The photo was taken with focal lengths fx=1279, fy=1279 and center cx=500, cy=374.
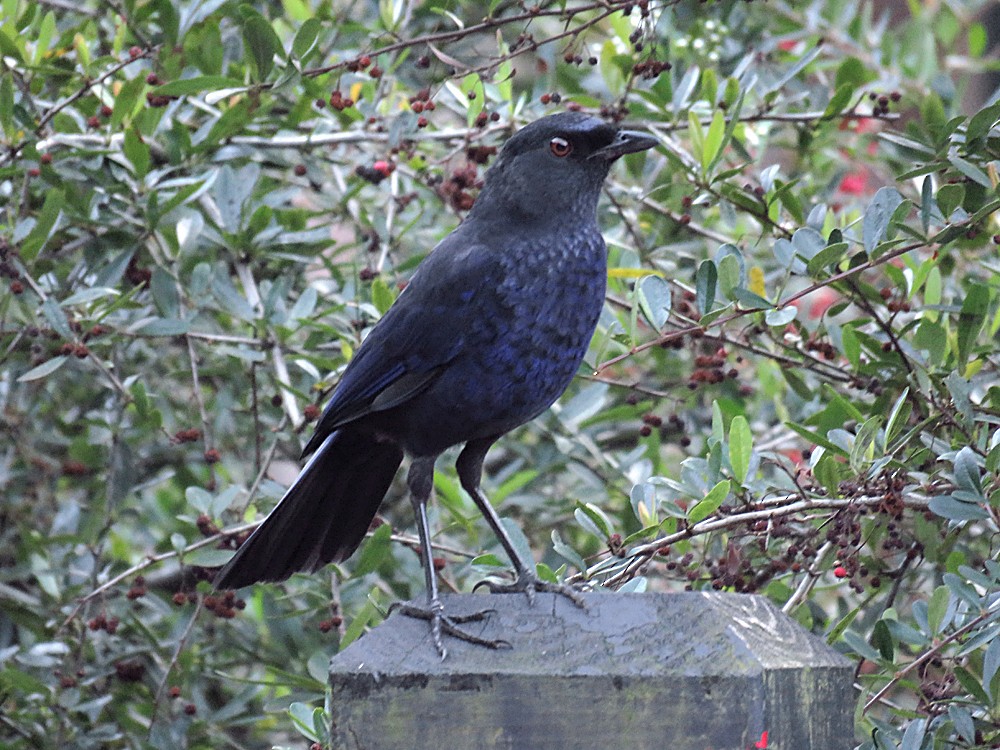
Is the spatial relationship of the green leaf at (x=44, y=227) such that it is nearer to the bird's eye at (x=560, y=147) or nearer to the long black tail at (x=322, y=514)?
the long black tail at (x=322, y=514)

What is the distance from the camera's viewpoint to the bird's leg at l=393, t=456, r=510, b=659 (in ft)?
6.56

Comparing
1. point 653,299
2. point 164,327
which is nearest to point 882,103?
point 653,299

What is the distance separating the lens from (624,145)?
121 inches

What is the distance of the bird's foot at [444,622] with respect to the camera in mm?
1971

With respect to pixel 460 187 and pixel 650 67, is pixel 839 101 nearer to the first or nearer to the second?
pixel 650 67

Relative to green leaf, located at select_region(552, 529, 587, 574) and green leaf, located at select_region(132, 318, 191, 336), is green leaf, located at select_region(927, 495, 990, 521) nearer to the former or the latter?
green leaf, located at select_region(552, 529, 587, 574)

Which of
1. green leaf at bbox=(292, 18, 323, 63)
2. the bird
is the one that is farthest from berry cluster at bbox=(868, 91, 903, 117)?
green leaf at bbox=(292, 18, 323, 63)

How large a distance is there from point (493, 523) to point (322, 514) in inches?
16.3

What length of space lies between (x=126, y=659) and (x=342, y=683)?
7.85ft

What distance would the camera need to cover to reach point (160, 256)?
394cm

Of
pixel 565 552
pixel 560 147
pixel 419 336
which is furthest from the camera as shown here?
pixel 560 147

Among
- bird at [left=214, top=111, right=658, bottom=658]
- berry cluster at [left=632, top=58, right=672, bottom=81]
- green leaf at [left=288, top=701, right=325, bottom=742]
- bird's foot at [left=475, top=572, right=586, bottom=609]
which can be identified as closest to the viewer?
bird's foot at [left=475, top=572, right=586, bottom=609]

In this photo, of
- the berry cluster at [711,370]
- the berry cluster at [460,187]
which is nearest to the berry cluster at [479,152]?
the berry cluster at [460,187]

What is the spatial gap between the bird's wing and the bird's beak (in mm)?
396
